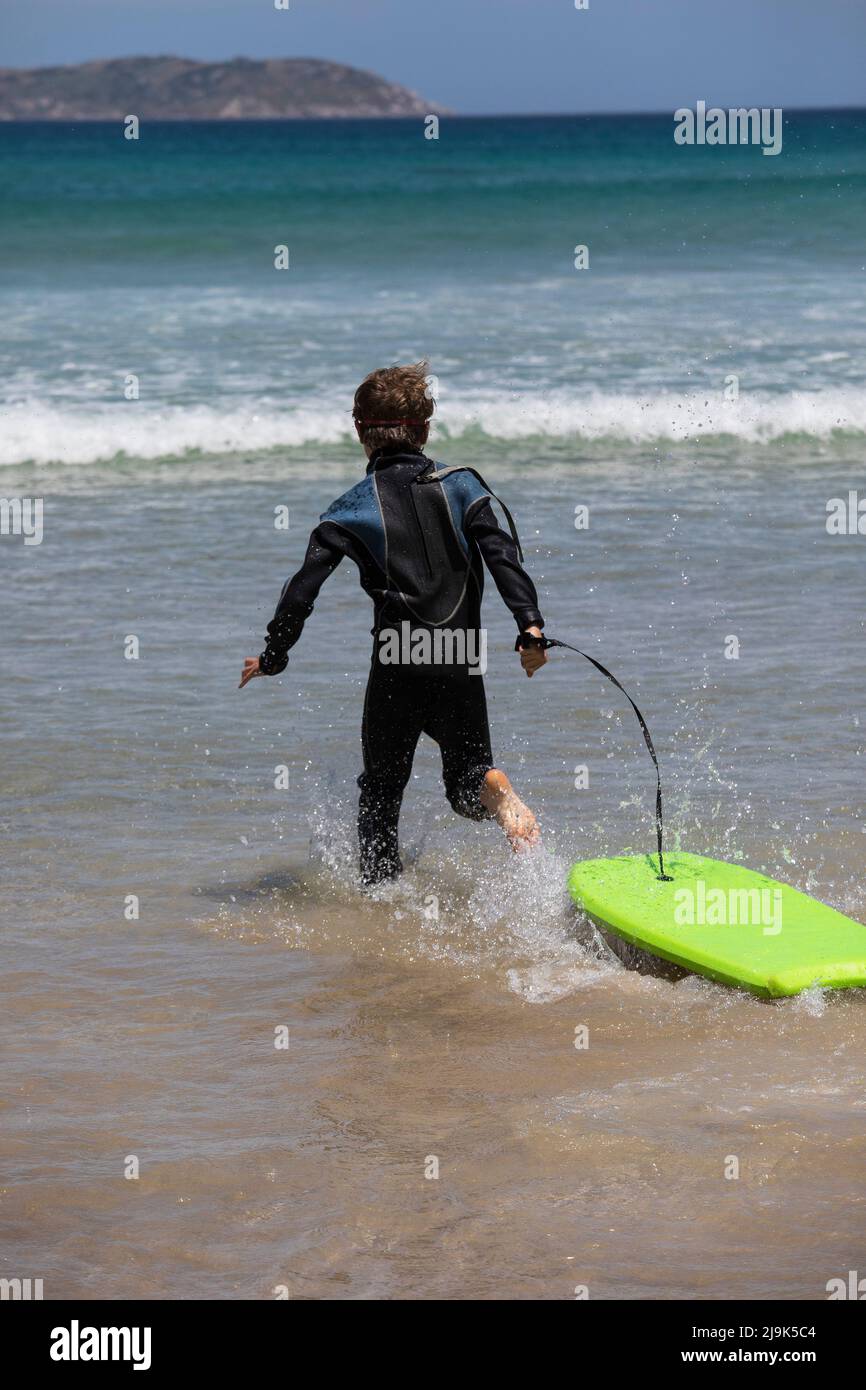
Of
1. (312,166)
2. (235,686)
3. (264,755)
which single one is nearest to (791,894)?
(264,755)

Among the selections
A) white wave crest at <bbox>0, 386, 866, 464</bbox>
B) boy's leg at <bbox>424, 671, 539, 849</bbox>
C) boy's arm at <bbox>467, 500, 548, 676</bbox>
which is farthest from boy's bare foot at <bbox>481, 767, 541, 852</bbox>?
white wave crest at <bbox>0, 386, 866, 464</bbox>

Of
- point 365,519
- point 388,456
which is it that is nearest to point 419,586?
point 365,519

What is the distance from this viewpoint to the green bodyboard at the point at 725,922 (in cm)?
410

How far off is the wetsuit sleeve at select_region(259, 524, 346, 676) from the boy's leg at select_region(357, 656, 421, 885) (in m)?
0.28

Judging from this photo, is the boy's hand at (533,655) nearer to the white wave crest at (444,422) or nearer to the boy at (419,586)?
the boy at (419,586)

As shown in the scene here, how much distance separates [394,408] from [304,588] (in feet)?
1.90

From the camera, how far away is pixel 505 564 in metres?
4.64

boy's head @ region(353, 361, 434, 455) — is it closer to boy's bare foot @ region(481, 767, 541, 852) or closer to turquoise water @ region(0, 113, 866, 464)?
boy's bare foot @ region(481, 767, 541, 852)

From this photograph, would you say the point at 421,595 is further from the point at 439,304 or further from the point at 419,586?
the point at 439,304

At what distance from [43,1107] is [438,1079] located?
0.91 meters

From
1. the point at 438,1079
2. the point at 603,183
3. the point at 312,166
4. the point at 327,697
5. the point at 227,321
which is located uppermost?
the point at 312,166

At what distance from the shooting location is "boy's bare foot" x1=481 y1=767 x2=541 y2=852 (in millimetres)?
4777
